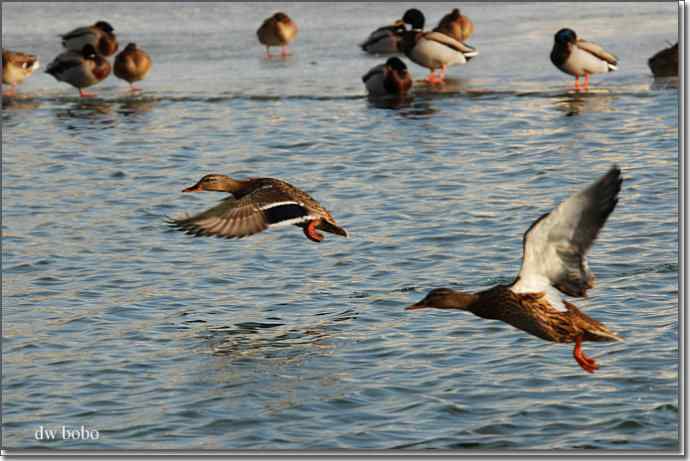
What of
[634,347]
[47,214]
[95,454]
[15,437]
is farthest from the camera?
[47,214]

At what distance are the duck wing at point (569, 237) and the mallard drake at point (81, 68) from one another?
14.4 metres

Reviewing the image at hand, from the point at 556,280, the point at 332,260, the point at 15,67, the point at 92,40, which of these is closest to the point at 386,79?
the point at 15,67

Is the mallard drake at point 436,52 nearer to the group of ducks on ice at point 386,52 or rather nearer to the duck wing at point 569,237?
the group of ducks on ice at point 386,52

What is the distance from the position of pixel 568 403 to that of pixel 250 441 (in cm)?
195

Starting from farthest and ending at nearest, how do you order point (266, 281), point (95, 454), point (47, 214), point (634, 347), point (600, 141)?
point (600, 141)
point (47, 214)
point (266, 281)
point (634, 347)
point (95, 454)

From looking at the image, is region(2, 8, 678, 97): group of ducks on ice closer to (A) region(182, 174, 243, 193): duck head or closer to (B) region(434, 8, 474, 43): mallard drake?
(B) region(434, 8, 474, 43): mallard drake

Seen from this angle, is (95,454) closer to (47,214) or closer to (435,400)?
(435,400)

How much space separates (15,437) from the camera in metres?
7.91

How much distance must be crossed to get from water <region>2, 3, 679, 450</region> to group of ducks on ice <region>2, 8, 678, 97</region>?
1.11ft

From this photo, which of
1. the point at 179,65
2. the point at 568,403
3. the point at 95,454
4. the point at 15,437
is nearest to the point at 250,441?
the point at 95,454

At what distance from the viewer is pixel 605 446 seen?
744 centimetres

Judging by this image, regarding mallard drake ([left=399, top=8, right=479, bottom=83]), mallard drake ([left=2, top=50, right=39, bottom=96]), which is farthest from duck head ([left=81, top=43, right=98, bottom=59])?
mallard drake ([left=399, top=8, right=479, bottom=83])

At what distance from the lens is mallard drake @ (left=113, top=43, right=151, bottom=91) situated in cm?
2059

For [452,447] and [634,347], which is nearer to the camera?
[452,447]
